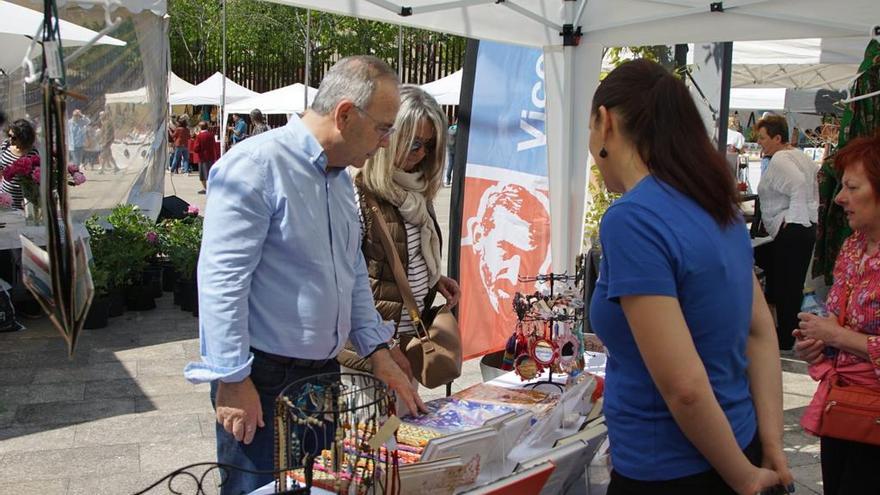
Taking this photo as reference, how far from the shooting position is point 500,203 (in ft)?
15.9

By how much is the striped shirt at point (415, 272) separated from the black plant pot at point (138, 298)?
4737 mm

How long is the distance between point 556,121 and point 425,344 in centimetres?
210

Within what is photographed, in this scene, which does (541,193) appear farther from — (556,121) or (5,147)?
(5,147)

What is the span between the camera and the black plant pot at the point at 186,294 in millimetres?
7191

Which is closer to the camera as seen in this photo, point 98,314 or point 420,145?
point 420,145

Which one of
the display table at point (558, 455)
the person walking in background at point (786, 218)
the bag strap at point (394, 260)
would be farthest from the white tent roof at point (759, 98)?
the display table at point (558, 455)

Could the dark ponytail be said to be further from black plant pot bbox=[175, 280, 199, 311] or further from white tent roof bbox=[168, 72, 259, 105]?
white tent roof bbox=[168, 72, 259, 105]

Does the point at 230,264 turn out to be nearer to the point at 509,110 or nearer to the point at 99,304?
the point at 509,110

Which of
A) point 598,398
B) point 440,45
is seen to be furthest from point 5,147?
point 440,45

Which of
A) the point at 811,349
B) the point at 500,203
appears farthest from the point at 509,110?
the point at 811,349

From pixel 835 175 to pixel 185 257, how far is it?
5.55m

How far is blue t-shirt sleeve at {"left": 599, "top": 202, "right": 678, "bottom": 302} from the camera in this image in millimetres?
1438

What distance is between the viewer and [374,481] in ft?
5.84

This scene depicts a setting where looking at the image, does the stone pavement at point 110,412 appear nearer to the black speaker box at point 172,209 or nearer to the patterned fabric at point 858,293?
the patterned fabric at point 858,293
